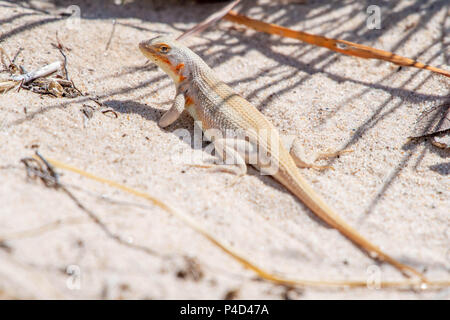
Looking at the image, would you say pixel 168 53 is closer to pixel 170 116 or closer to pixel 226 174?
pixel 170 116

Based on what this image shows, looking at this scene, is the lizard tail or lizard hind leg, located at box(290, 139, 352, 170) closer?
the lizard tail

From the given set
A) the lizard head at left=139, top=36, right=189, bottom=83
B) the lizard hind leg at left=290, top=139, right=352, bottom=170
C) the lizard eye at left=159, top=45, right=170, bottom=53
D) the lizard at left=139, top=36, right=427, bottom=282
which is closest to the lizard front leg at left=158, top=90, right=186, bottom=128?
the lizard at left=139, top=36, right=427, bottom=282

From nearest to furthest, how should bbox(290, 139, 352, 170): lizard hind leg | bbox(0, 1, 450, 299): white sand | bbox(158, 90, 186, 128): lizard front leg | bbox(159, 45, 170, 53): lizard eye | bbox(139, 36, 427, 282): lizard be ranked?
bbox(0, 1, 450, 299): white sand → bbox(139, 36, 427, 282): lizard → bbox(290, 139, 352, 170): lizard hind leg → bbox(158, 90, 186, 128): lizard front leg → bbox(159, 45, 170, 53): lizard eye

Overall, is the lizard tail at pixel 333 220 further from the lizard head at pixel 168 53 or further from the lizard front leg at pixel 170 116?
the lizard head at pixel 168 53

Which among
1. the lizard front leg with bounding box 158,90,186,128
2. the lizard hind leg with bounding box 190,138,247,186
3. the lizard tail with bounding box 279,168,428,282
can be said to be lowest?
the lizard tail with bounding box 279,168,428,282

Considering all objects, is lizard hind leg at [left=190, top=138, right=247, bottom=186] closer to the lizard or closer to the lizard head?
the lizard

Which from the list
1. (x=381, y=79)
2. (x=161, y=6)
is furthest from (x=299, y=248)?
(x=161, y=6)

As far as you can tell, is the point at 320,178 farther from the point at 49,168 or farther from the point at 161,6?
the point at 161,6
